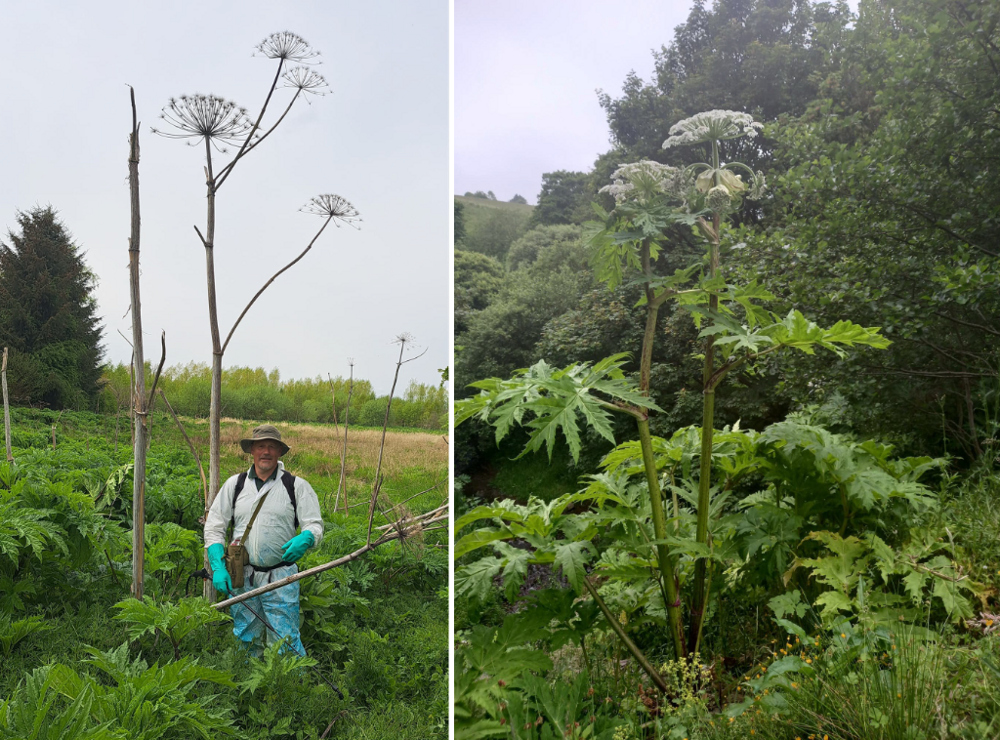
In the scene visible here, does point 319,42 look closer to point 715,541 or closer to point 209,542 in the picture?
point 209,542

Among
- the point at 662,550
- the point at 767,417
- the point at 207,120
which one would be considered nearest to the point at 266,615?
the point at 662,550

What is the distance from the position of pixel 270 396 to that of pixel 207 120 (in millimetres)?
705

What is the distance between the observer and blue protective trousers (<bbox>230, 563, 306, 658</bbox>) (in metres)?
1.62

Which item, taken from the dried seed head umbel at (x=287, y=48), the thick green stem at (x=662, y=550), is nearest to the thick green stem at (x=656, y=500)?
the thick green stem at (x=662, y=550)

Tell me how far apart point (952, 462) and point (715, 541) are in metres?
1.04

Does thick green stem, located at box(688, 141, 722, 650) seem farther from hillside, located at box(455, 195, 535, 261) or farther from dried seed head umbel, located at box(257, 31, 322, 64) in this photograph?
dried seed head umbel, located at box(257, 31, 322, 64)

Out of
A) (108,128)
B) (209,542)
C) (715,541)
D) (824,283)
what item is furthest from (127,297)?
A: (824,283)

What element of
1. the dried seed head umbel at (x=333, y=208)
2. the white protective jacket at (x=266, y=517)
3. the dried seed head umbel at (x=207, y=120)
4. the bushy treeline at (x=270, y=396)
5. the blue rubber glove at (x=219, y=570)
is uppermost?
the dried seed head umbel at (x=207, y=120)

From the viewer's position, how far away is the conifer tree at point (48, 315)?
5.04 ft

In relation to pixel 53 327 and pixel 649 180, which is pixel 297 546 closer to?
pixel 53 327

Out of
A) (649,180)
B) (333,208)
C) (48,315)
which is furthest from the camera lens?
(333,208)

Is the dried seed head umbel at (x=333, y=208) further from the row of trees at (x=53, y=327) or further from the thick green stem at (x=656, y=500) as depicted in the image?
the thick green stem at (x=656, y=500)

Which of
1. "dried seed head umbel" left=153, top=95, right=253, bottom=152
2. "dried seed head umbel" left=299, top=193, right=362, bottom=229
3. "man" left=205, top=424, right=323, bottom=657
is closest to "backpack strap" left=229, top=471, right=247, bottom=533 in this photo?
"man" left=205, top=424, right=323, bottom=657

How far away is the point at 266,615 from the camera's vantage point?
164 centimetres
